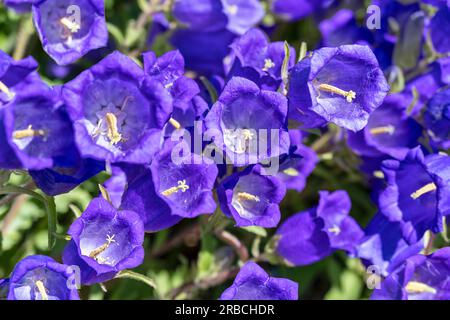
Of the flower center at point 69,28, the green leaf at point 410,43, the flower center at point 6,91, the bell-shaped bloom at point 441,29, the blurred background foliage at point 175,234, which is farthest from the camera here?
the green leaf at point 410,43

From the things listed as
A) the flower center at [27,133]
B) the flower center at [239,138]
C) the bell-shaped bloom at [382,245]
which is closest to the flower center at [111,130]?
the flower center at [27,133]

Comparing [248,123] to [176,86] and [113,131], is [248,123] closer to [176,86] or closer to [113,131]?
[176,86]

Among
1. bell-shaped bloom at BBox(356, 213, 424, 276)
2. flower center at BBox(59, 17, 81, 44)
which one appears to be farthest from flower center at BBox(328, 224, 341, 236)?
flower center at BBox(59, 17, 81, 44)

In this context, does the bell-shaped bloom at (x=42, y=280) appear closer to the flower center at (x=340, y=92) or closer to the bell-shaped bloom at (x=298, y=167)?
the bell-shaped bloom at (x=298, y=167)

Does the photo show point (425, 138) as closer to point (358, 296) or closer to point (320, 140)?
point (320, 140)

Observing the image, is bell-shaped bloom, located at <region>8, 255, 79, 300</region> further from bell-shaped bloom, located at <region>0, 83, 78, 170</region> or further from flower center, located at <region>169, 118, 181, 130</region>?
flower center, located at <region>169, 118, 181, 130</region>
